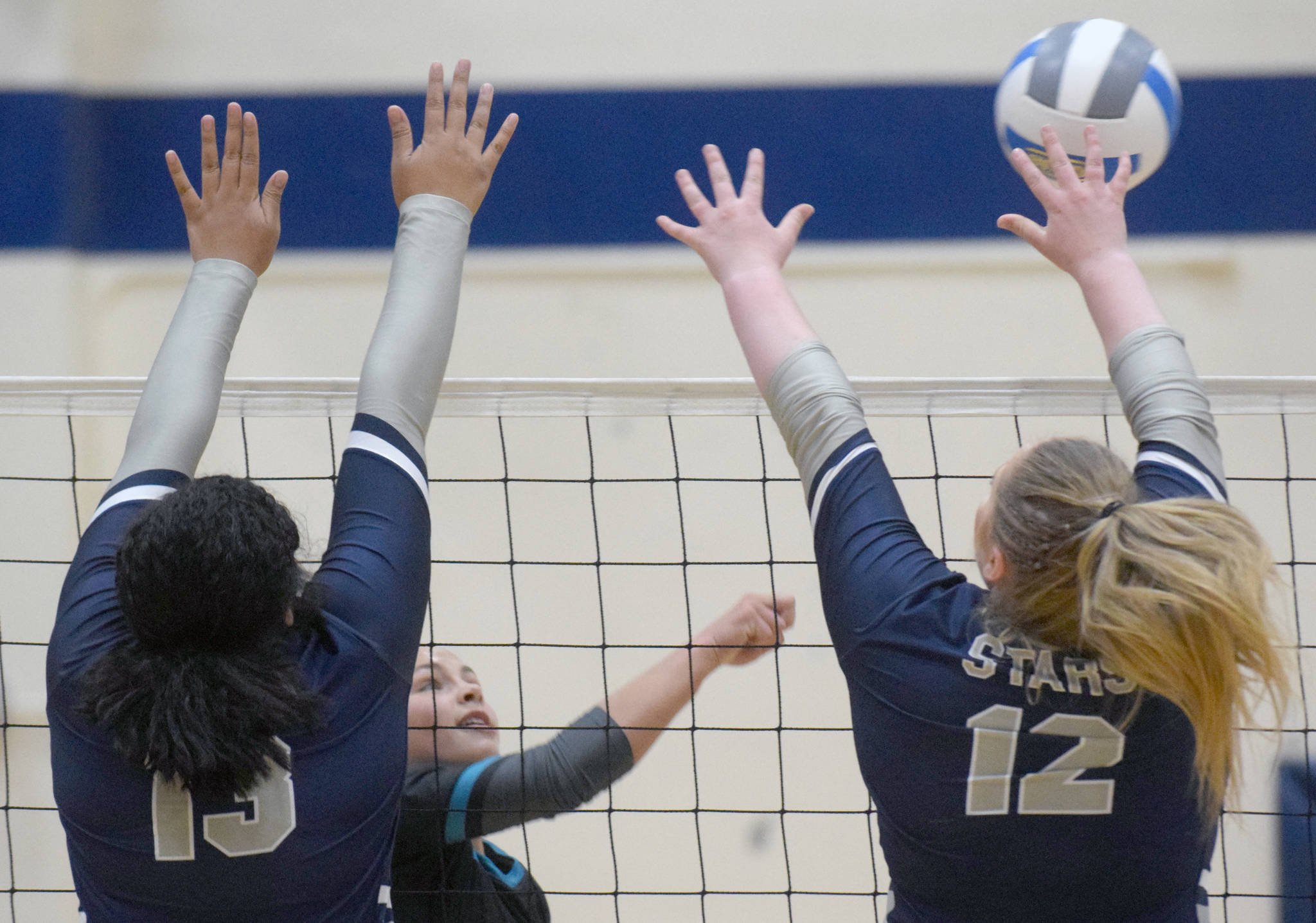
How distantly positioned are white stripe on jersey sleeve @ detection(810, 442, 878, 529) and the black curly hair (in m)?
0.42

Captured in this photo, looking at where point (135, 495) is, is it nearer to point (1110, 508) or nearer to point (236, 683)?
point (236, 683)

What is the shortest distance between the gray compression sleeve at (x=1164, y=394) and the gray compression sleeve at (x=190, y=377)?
81 cm

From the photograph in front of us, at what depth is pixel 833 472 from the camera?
0.92 m

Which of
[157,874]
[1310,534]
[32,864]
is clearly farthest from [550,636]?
[157,874]

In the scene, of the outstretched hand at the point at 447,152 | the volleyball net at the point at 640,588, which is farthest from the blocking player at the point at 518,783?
the volleyball net at the point at 640,588

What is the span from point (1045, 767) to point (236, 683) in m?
0.62

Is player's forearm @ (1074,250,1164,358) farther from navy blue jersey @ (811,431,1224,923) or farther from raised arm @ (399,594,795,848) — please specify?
raised arm @ (399,594,795,848)

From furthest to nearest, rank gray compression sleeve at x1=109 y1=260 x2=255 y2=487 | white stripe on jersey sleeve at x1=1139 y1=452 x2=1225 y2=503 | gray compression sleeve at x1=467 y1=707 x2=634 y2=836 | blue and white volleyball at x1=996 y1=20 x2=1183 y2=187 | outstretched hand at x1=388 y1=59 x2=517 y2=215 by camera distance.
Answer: blue and white volleyball at x1=996 y1=20 x2=1183 y2=187 → gray compression sleeve at x1=467 y1=707 x2=634 y2=836 → outstretched hand at x1=388 y1=59 x2=517 y2=215 → gray compression sleeve at x1=109 y1=260 x2=255 y2=487 → white stripe on jersey sleeve at x1=1139 y1=452 x2=1225 y2=503

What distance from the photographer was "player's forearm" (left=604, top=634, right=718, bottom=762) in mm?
1484

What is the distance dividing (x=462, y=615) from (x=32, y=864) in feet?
4.52

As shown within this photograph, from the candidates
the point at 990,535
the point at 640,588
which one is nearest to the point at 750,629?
the point at 990,535

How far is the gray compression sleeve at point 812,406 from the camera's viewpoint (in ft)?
3.05

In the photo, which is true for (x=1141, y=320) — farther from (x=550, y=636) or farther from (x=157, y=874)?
(x=550, y=636)

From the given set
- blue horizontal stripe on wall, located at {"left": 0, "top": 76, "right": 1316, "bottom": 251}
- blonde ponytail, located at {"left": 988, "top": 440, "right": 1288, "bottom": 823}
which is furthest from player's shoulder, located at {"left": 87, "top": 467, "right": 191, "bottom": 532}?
blue horizontal stripe on wall, located at {"left": 0, "top": 76, "right": 1316, "bottom": 251}
